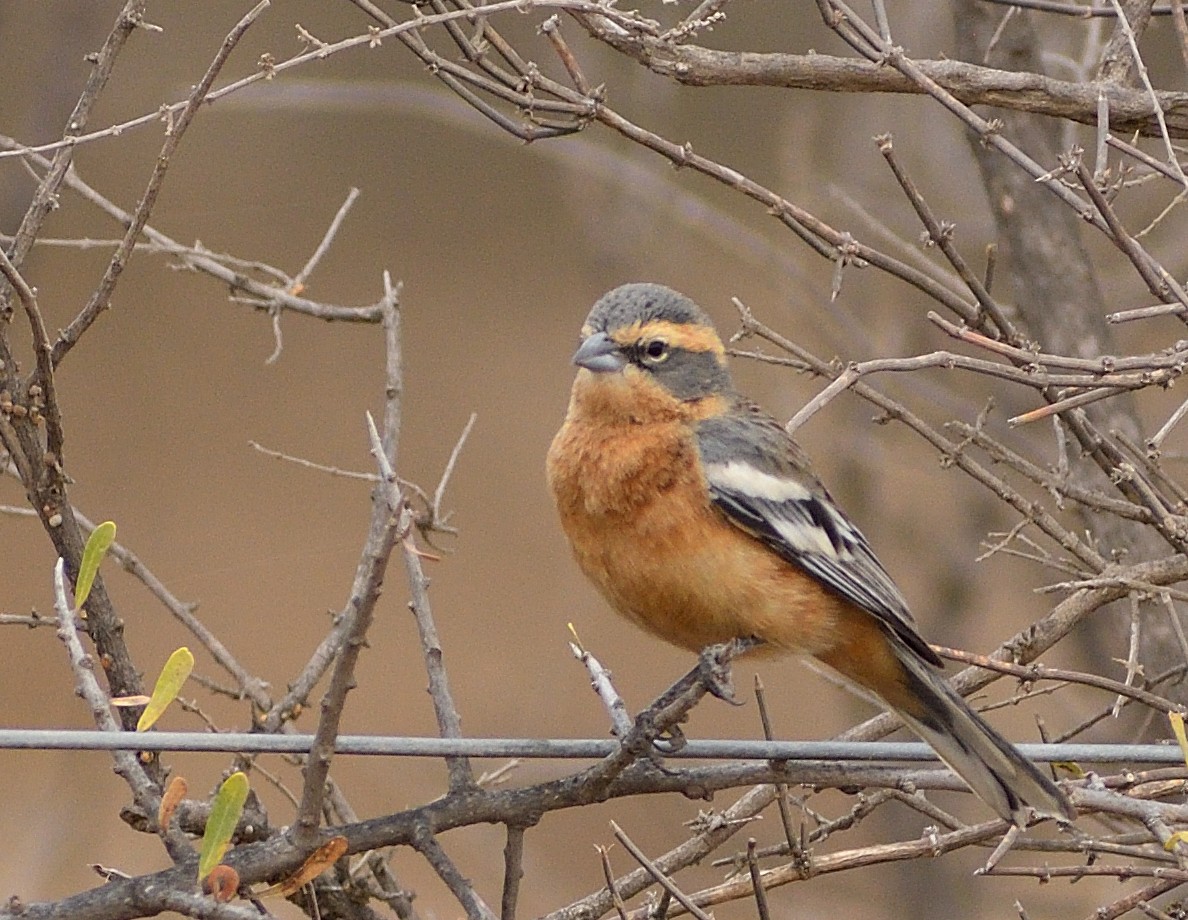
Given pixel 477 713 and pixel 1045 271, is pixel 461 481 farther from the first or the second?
pixel 1045 271

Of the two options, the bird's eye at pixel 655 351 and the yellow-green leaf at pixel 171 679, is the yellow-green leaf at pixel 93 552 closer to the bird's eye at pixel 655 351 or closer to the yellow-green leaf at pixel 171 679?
the yellow-green leaf at pixel 171 679

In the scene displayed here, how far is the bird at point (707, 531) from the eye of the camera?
9.64 feet

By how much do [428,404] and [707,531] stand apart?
453 cm

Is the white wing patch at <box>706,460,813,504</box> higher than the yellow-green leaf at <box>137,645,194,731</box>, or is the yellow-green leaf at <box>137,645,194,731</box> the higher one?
the white wing patch at <box>706,460,813,504</box>

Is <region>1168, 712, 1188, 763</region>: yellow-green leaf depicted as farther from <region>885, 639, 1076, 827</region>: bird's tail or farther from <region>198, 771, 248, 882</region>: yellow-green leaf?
<region>198, 771, 248, 882</region>: yellow-green leaf

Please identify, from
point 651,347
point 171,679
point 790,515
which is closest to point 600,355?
point 651,347

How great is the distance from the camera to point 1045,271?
399 centimetres

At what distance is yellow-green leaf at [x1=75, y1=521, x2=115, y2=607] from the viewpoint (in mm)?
2197

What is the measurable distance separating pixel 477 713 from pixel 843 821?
15.0ft

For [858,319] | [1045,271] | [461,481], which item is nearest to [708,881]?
[461,481]

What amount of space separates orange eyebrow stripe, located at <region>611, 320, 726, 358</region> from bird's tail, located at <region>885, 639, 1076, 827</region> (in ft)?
2.69

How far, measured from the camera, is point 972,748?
273 cm

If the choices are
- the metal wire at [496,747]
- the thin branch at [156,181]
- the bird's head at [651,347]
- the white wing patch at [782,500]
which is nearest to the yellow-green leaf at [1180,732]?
the metal wire at [496,747]

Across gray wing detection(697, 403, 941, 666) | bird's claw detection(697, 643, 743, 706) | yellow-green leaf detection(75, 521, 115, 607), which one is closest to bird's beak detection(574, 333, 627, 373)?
gray wing detection(697, 403, 941, 666)
